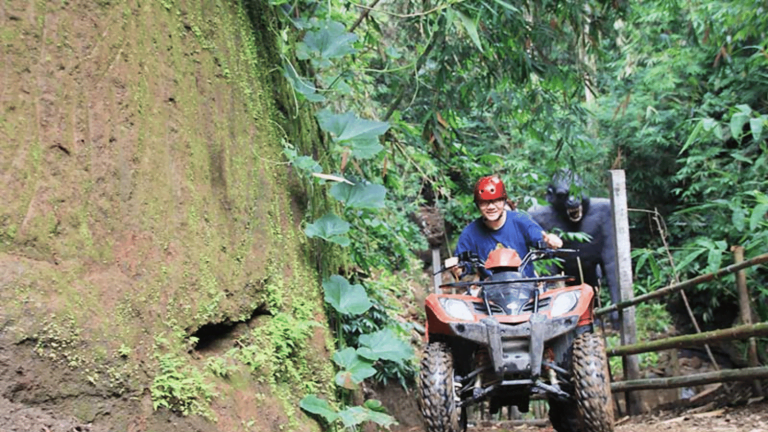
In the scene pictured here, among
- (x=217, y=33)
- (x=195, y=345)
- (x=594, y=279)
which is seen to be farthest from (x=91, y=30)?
(x=594, y=279)

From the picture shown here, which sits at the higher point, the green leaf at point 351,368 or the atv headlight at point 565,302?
the atv headlight at point 565,302

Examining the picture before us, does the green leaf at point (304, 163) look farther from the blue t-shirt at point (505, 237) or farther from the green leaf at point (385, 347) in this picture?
the blue t-shirt at point (505, 237)

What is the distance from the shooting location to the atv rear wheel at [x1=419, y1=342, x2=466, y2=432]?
3766mm

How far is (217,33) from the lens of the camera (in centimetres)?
308

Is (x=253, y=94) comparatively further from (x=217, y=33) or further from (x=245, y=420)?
(x=245, y=420)

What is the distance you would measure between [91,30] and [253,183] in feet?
3.03

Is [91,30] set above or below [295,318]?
above

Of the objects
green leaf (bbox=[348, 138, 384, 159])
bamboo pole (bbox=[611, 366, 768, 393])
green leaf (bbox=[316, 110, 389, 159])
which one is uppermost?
green leaf (bbox=[316, 110, 389, 159])

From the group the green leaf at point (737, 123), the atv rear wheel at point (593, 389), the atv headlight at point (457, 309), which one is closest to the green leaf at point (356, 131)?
the atv headlight at point (457, 309)

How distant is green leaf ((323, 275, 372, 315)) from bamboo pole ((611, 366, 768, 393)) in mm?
3392

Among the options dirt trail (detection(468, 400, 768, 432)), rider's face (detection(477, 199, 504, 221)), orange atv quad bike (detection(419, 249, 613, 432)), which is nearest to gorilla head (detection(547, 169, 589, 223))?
dirt trail (detection(468, 400, 768, 432))

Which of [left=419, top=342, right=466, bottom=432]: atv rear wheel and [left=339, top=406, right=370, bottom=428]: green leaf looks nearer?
[left=339, top=406, right=370, bottom=428]: green leaf

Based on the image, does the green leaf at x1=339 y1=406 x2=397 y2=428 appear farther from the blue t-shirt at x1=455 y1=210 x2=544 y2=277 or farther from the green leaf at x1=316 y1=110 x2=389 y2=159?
the blue t-shirt at x1=455 y1=210 x2=544 y2=277

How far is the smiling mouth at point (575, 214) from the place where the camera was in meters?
8.73
